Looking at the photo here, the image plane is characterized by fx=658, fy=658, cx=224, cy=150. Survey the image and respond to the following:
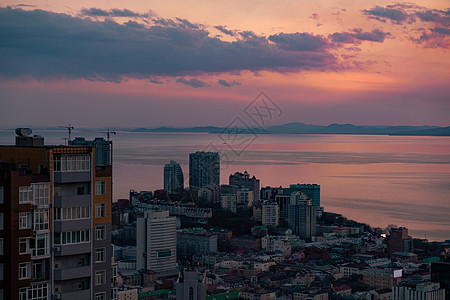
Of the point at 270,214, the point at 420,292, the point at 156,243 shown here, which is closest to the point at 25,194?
the point at 420,292

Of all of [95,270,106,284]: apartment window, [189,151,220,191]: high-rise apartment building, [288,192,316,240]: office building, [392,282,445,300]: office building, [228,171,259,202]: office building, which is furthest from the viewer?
[189,151,220,191]: high-rise apartment building

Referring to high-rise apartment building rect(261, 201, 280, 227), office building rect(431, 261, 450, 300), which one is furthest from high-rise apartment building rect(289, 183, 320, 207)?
office building rect(431, 261, 450, 300)

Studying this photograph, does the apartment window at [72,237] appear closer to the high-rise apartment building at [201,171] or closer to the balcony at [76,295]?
the balcony at [76,295]

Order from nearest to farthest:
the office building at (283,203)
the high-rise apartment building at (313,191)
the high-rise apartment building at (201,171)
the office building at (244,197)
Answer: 1. the office building at (283,203)
2. the high-rise apartment building at (313,191)
3. the office building at (244,197)
4. the high-rise apartment building at (201,171)

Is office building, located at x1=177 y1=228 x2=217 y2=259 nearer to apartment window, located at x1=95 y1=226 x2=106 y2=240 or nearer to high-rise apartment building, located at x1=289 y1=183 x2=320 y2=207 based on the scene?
high-rise apartment building, located at x1=289 y1=183 x2=320 y2=207

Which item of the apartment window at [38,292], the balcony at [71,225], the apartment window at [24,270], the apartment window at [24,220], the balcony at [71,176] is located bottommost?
the apartment window at [38,292]

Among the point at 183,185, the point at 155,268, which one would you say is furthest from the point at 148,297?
the point at 183,185

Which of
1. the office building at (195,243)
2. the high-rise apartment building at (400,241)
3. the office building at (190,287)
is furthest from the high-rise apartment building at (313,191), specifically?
the office building at (190,287)
